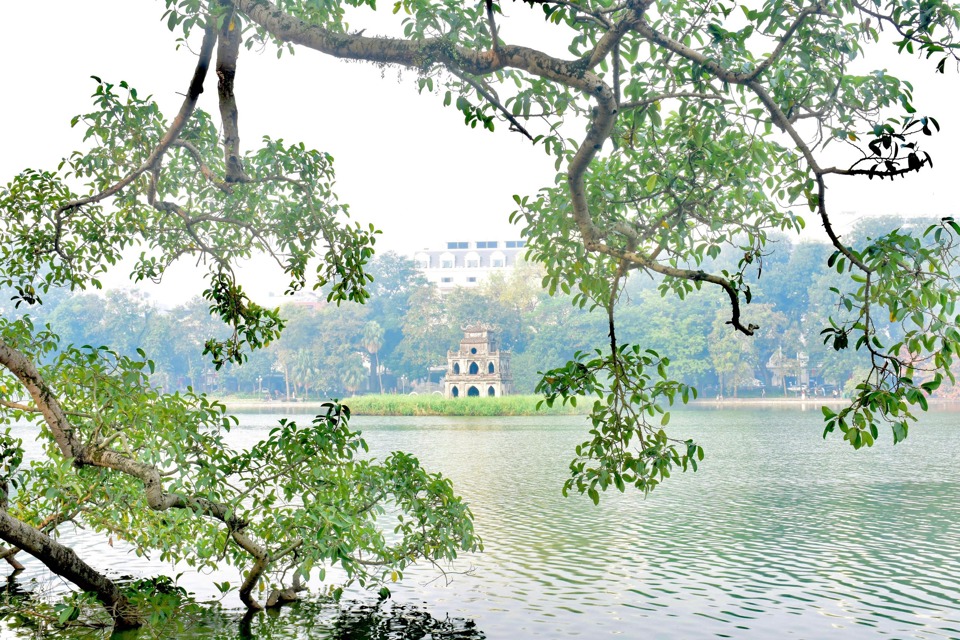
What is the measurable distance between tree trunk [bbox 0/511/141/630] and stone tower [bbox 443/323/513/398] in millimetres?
50706

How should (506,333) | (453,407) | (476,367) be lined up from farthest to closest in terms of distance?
(506,333) < (476,367) < (453,407)

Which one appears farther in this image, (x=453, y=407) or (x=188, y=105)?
(x=453, y=407)

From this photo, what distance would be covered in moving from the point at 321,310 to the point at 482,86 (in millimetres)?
60160

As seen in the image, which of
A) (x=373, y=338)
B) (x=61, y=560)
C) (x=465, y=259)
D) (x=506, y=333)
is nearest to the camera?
(x=61, y=560)

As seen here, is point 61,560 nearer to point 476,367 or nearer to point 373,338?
point 476,367

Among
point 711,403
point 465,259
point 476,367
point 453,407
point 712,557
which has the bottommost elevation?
point 711,403

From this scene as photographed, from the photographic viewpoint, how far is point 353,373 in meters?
64.4

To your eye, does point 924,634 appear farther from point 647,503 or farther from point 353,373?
point 353,373

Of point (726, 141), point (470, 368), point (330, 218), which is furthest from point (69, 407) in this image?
point (470, 368)

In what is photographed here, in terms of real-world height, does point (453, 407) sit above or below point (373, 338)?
below

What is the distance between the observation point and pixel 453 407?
4394 cm

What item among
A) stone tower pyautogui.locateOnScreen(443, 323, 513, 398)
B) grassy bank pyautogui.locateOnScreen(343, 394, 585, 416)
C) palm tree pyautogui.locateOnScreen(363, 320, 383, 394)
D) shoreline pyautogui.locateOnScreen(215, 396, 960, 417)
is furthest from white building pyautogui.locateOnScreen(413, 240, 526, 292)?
grassy bank pyautogui.locateOnScreen(343, 394, 585, 416)

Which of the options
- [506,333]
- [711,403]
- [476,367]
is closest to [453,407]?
[476,367]

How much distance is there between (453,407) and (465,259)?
206 ft
